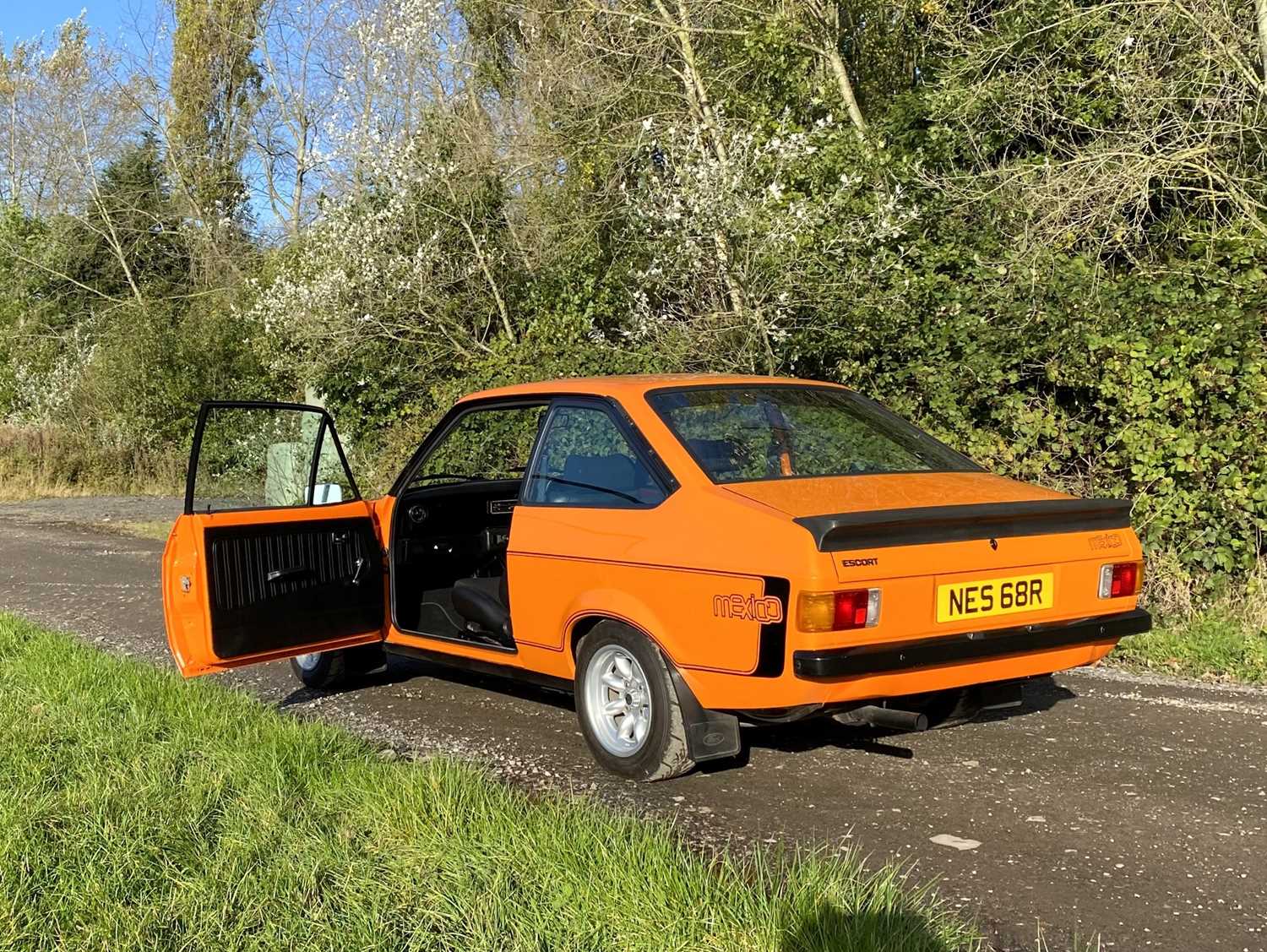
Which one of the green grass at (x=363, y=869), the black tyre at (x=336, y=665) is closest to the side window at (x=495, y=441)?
→ the black tyre at (x=336, y=665)

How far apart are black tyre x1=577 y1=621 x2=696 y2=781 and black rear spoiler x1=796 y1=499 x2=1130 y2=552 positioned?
36.1 inches

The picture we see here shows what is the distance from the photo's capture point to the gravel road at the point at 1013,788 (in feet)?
11.4

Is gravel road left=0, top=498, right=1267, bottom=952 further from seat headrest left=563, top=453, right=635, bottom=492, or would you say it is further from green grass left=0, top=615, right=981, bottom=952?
seat headrest left=563, top=453, right=635, bottom=492

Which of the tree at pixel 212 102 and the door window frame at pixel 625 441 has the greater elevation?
the tree at pixel 212 102

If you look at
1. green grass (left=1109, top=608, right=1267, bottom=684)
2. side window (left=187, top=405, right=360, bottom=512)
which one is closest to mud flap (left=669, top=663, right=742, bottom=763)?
green grass (left=1109, top=608, right=1267, bottom=684)

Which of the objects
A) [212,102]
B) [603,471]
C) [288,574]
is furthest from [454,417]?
[212,102]

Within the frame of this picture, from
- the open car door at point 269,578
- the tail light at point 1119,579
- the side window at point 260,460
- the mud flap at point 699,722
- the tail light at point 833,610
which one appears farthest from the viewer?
the side window at point 260,460

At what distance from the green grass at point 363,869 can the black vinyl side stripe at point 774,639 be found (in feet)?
2.00

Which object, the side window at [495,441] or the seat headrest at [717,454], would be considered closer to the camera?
the seat headrest at [717,454]

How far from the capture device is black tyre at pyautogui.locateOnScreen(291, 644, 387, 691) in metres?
6.52

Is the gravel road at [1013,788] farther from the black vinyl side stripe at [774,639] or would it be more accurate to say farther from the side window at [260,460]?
the side window at [260,460]

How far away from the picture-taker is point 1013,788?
14.9 feet

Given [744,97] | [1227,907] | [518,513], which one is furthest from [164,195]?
[1227,907]

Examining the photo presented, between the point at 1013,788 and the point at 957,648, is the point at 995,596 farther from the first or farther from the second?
the point at 1013,788
